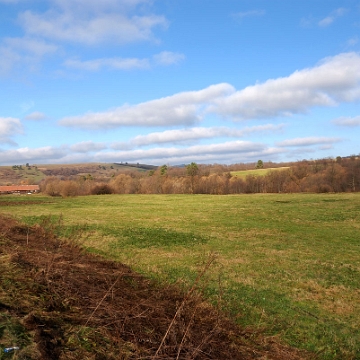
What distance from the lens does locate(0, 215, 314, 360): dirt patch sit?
466cm

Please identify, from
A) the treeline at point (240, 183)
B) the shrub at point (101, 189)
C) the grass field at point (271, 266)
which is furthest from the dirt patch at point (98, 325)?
the shrub at point (101, 189)

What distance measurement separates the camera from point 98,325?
5395 millimetres

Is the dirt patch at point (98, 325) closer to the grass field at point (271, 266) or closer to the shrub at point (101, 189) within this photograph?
the grass field at point (271, 266)

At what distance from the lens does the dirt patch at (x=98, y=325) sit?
4656 mm

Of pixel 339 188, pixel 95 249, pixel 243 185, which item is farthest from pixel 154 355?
pixel 243 185

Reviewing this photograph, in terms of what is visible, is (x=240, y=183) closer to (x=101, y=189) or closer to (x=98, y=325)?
(x=101, y=189)

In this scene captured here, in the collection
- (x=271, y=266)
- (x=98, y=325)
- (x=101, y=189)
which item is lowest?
(x=101, y=189)

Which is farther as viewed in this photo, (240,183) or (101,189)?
(240,183)

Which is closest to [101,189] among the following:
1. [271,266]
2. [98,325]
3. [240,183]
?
[240,183]

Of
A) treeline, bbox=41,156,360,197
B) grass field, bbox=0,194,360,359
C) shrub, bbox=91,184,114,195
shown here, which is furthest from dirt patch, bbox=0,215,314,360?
shrub, bbox=91,184,114,195

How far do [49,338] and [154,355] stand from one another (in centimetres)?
159

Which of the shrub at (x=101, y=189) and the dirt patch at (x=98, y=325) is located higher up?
the dirt patch at (x=98, y=325)

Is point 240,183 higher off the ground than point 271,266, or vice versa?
point 240,183

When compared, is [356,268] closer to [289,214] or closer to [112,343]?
[112,343]
